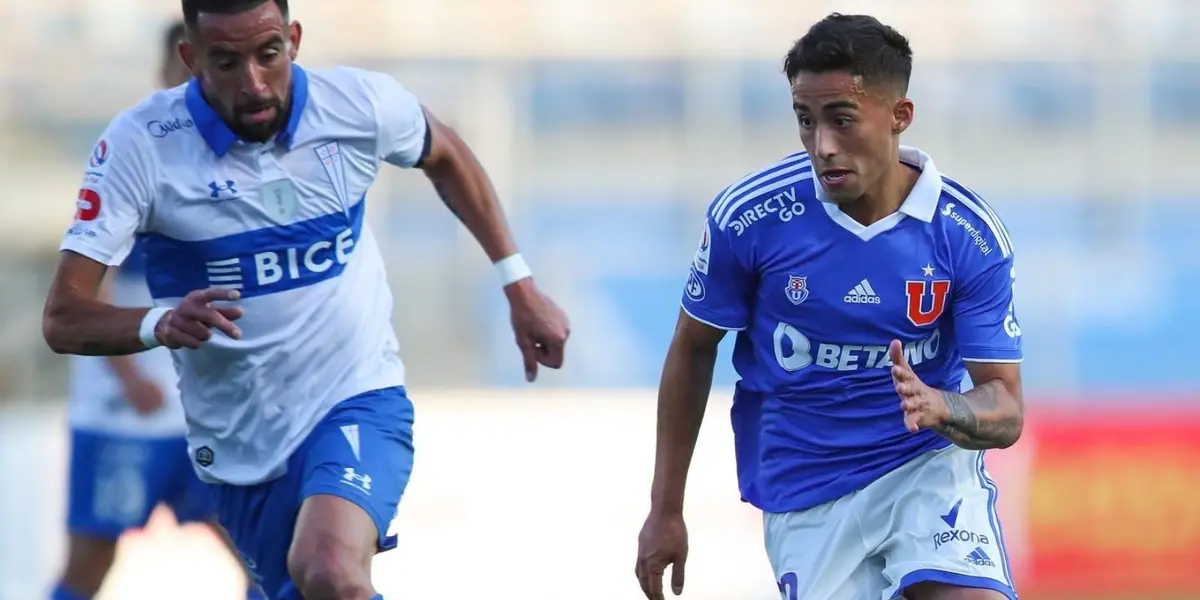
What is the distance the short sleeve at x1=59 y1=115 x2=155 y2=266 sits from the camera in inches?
166

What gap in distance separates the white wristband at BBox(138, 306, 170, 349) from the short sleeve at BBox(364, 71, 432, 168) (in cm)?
82

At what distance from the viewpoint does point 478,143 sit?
40.3ft

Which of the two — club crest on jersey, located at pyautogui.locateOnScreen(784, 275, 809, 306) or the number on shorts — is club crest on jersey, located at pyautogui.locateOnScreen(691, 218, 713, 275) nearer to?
club crest on jersey, located at pyautogui.locateOnScreen(784, 275, 809, 306)

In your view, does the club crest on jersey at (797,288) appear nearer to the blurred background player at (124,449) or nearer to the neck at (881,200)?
the neck at (881,200)

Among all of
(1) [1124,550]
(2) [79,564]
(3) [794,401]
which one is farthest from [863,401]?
(1) [1124,550]

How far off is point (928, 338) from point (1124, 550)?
557 centimetres

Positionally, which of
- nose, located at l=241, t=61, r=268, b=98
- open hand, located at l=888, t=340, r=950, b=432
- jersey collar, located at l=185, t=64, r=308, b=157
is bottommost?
open hand, located at l=888, t=340, r=950, b=432

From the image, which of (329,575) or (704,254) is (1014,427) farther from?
(329,575)

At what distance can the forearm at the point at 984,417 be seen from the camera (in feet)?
11.7

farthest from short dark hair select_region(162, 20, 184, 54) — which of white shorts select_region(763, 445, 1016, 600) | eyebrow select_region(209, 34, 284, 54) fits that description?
white shorts select_region(763, 445, 1016, 600)

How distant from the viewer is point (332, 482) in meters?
4.36

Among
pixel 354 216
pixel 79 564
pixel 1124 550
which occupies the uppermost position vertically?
pixel 354 216

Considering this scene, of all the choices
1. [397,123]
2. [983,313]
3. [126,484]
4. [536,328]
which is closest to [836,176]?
[983,313]

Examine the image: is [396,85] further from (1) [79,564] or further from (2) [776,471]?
(1) [79,564]
